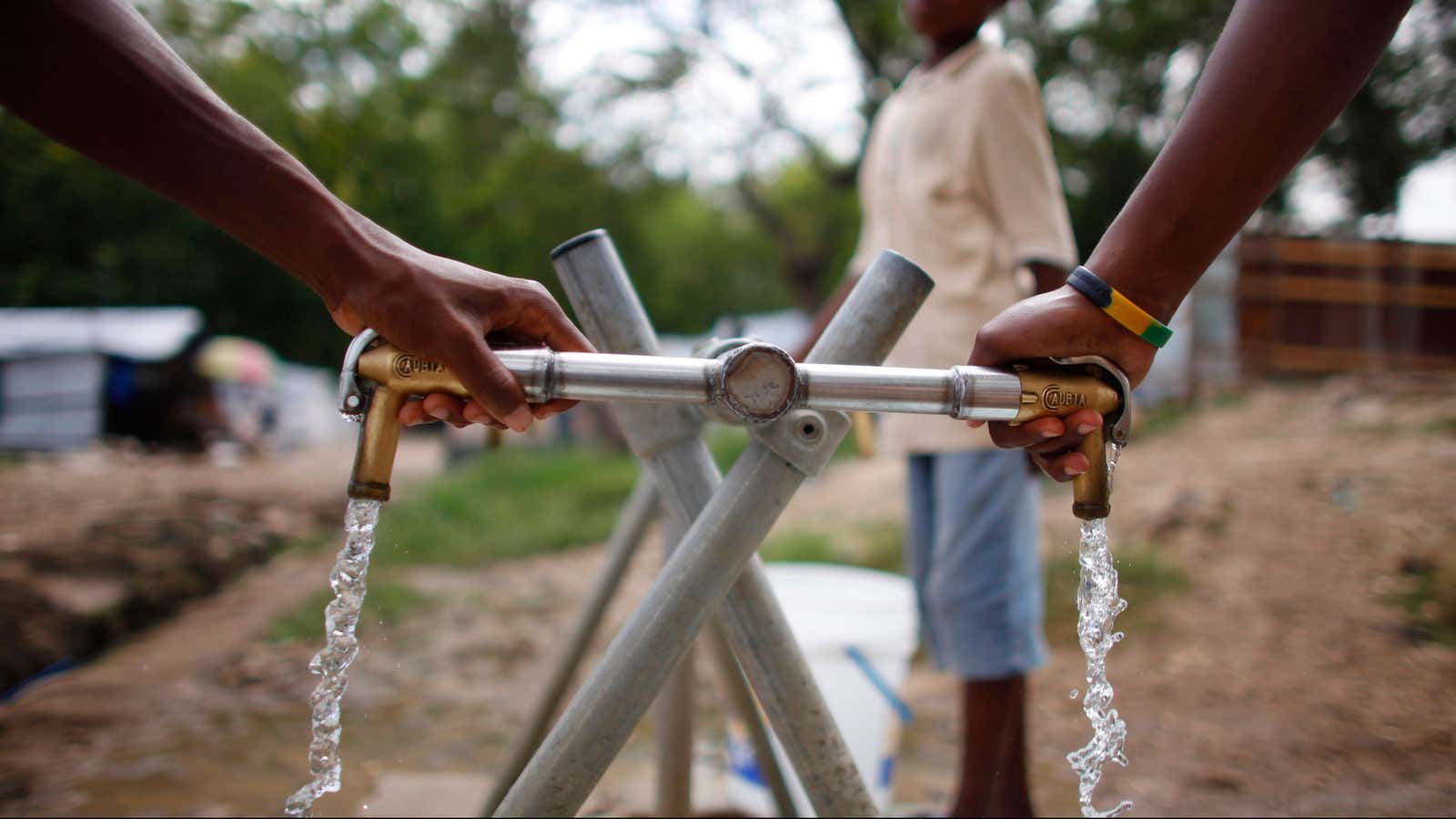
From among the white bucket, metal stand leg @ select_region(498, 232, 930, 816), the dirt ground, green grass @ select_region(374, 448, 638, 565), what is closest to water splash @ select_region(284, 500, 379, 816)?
metal stand leg @ select_region(498, 232, 930, 816)

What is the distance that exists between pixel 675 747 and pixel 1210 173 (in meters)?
1.44

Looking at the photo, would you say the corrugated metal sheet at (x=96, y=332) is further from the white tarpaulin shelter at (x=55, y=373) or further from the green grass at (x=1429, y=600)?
A: the green grass at (x=1429, y=600)

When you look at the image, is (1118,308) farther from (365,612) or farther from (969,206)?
(365,612)

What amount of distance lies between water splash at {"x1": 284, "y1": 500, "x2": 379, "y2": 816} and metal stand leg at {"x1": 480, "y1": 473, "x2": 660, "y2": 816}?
3.11 ft

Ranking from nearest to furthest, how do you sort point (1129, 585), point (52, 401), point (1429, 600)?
point (1429, 600) → point (1129, 585) → point (52, 401)

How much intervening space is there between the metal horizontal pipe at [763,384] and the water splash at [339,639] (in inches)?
9.6

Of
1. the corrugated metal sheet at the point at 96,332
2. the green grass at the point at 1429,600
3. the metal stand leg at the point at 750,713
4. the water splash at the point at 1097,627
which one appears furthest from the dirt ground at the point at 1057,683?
the corrugated metal sheet at the point at 96,332

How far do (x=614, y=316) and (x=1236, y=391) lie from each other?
9.98 metres

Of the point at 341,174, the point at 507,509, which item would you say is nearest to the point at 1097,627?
the point at 341,174

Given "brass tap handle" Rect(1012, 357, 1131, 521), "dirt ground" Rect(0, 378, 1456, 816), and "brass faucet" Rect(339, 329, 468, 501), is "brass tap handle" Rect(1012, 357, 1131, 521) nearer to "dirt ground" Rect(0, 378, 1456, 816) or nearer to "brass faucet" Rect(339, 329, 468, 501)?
"dirt ground" Rect(0, 378, 1456, 816)

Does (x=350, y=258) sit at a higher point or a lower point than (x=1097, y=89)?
lower

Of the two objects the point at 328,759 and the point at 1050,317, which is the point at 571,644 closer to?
the point at 328,759

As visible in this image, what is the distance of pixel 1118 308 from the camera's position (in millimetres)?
961

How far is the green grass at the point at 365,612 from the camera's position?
3881 millimetres
